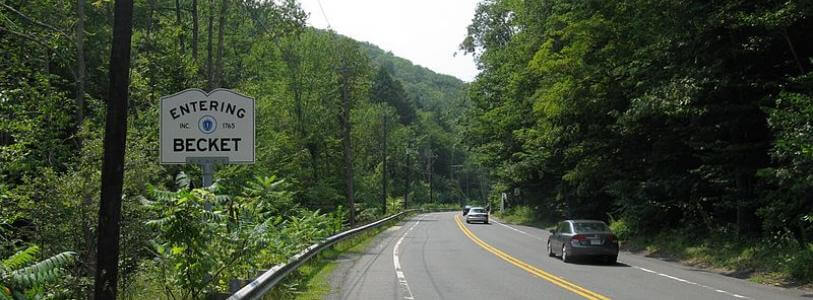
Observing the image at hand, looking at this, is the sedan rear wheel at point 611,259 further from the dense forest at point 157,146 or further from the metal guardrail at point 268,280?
the metal guardrail at point 268,280

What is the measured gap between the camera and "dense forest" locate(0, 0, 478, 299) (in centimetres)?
905

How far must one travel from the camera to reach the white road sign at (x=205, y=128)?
11.0m

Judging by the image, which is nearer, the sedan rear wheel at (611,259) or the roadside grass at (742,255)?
the roadside grass at (742,255)

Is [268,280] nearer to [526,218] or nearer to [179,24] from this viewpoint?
[179,24]

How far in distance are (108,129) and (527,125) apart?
41771mm

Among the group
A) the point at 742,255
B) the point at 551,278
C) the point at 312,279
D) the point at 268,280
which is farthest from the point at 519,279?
the point at 742,255

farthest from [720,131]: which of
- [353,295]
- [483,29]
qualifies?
[483,29]

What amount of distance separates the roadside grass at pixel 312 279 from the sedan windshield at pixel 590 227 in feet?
24.7

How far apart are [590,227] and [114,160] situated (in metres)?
16.2

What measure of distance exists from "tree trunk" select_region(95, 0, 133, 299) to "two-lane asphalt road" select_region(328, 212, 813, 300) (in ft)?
17.1

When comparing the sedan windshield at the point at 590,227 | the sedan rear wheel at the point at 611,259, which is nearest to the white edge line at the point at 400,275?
the sedan windshield at the point at 590,227

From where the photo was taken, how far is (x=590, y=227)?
69.1 feet

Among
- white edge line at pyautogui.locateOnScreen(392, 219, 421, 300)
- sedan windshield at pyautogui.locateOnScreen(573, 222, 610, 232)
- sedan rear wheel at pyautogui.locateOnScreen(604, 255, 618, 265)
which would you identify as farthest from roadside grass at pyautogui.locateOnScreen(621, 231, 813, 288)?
white edge line at pyautogui.locateOnScreen(392, 219, 421, 300)

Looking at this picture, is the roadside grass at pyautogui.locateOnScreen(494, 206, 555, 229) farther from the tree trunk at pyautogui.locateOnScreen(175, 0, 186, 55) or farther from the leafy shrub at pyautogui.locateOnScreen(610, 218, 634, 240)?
the tree trunk at pyautogui.locateOnScreen(175, 0, 186, 55)
